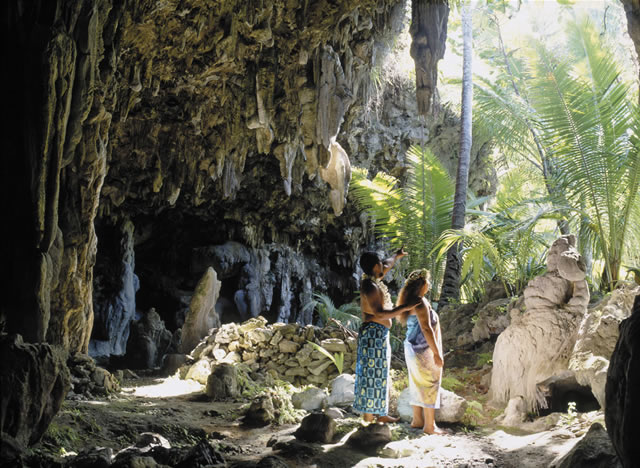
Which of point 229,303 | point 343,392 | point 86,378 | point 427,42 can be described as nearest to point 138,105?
point 86,378

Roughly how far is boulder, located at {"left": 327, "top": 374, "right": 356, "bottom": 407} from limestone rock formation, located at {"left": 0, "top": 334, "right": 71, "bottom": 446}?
12.2 ft

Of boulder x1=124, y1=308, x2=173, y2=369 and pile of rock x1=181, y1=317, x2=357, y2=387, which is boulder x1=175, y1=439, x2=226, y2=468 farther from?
boulder x1=124, y1=308, x2=173, y2=369

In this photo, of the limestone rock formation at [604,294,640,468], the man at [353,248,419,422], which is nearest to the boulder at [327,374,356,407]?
the man at [353,248,419,422]

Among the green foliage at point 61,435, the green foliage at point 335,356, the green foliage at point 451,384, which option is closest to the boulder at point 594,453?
the green foliage at point 451,384

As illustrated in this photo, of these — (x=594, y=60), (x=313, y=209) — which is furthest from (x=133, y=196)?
(x=594, y=60)

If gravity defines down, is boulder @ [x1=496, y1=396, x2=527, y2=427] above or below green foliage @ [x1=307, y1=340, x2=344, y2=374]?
below

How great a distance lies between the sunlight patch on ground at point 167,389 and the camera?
8078mm

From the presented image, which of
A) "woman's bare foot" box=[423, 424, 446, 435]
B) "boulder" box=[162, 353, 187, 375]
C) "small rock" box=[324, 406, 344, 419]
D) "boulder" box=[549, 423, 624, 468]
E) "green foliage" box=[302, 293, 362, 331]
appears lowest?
"boulder" box=[162, 353, 187, 375]

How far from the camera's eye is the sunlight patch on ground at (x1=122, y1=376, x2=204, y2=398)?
26.5 feet

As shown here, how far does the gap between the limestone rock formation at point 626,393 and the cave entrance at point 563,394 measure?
3.23 meters

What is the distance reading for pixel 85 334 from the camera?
7461mm

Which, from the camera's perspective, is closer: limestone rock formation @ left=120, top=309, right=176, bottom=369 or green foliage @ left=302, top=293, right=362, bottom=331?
limestone rock formation @ left=120, top=309, right=176, bottom=369

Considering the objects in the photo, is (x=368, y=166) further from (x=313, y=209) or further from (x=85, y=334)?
(x=85, y=334)

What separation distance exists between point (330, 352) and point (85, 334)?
3856mm
